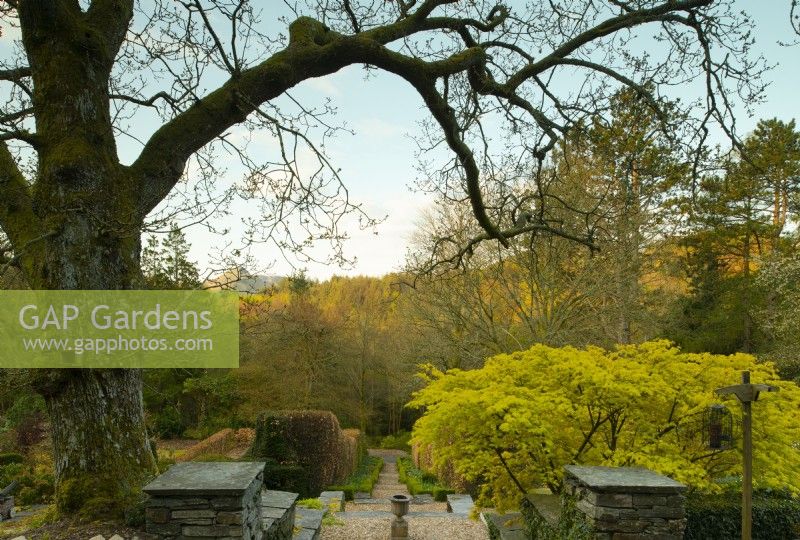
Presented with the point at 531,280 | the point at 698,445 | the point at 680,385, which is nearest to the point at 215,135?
the point at 680,385

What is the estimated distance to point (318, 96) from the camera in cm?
498

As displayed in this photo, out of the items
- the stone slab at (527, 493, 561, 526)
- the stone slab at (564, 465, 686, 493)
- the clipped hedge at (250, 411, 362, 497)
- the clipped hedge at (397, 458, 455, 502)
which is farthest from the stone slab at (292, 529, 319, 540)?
the clipped hedge at (397, 458, 455, 502)

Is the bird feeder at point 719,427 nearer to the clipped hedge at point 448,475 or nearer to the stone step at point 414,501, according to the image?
the clipped hedge at point 448,475

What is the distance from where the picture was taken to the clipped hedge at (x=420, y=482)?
13.1 metres

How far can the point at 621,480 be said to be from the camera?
419cm

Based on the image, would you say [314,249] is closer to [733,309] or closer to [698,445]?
[698,445]

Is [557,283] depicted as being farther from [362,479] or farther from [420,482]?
[362,479]

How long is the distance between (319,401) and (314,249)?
1709cm

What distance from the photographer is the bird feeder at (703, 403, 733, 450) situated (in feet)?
16.4

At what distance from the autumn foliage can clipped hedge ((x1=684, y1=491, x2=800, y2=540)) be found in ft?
1.55

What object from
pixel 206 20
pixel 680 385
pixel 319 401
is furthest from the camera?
pixel 319 401

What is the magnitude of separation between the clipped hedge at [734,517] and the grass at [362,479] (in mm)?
8594

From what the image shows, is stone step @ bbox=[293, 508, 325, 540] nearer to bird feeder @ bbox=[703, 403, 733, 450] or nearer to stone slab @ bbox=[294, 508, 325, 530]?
stone slab @ bbox=[294, 508, 325, 530]

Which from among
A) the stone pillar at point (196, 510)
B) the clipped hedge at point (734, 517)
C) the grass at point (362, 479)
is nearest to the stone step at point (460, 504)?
the grass at point (362, 479)
